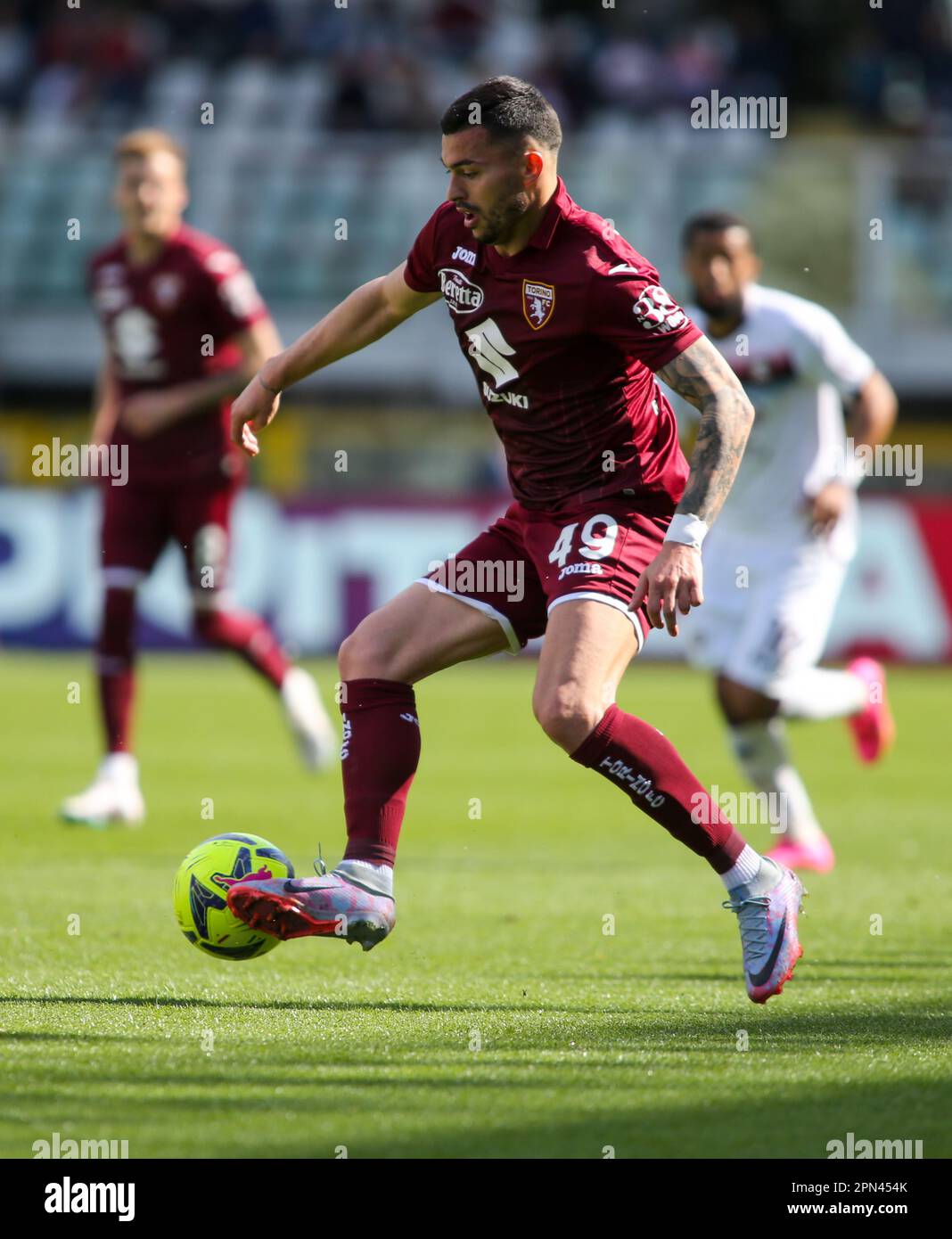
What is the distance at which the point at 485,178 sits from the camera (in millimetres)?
4461

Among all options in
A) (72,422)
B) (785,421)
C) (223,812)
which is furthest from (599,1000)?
(72,422)

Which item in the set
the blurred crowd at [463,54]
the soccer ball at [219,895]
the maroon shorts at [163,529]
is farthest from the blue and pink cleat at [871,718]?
the blurred crowd at [463,54]

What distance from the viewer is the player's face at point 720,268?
7180 mm

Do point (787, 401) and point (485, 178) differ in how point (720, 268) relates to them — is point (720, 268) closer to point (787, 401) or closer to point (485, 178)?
point (787, 401)

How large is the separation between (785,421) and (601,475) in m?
2.85

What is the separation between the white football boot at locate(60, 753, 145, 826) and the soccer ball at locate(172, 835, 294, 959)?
3135 mm

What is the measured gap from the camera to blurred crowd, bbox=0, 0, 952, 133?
911 inches

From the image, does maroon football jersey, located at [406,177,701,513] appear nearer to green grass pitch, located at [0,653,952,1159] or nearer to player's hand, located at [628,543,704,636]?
player's hand, located at [628,543,704,636]

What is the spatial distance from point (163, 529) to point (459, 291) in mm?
3941

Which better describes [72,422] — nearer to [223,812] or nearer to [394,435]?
[394,435]

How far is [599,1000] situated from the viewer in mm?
4672

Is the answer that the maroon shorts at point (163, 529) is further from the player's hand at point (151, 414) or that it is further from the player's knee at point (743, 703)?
the player's knee at point (743, 703)

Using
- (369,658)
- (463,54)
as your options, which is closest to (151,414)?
(369,658)

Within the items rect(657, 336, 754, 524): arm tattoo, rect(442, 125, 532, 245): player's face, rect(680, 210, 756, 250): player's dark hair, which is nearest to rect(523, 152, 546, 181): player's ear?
rect(442, 125, 532, 245): player's face
